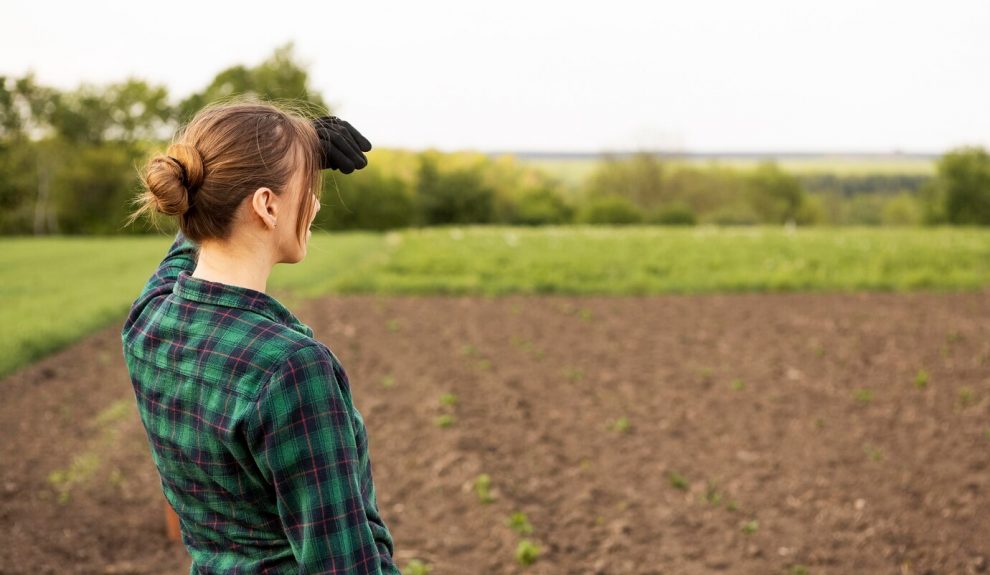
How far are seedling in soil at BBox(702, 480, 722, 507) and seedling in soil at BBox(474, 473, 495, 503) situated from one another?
4.31 feet

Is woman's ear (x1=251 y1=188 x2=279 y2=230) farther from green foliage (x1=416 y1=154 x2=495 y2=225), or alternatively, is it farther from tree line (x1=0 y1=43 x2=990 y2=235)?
green foliage (x1=416 y1=154 x2=495 y2=225)

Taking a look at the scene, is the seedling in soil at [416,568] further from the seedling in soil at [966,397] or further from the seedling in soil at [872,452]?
the seedling in soil at [966,397]

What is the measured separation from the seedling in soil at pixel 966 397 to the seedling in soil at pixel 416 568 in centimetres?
476

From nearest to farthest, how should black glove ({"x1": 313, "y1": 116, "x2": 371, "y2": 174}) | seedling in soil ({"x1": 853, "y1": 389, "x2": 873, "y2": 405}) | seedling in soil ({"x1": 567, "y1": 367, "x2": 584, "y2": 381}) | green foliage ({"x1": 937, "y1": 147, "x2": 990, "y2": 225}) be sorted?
black glove ({"x1": 313, "y1": 116, "x2": 371, "y2": 174}) < seedling in soil ({"x1": 853, "y1": 389, "x2": 873, "y2": 405}) < seedling in soil ({"x1": 567, "y1": 367, "x2": 584, "y2": 381}) < green foliage ({"x1": 937, "y1": 147, "x2": 990, "y2": 225})

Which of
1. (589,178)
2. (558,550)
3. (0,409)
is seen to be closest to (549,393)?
(558,550)

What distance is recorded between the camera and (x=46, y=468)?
6.24 metres

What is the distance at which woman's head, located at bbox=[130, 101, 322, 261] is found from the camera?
1.47 meters

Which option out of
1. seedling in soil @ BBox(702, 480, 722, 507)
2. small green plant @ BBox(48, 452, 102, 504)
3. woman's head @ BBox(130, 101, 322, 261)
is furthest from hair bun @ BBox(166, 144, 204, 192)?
small green plant @ BBox(48, 452, 102, 504)

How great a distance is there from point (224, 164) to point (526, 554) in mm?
3488

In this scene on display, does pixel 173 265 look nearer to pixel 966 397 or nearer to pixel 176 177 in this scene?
pixel 176 177

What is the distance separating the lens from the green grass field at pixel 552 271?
13.3 m

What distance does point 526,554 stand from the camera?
14.9ft

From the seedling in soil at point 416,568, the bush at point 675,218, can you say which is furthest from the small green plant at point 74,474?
the bush at point 675,218

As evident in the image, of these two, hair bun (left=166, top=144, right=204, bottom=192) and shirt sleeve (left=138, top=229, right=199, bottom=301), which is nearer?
hair bun (left=166, top=144, right=204, bottom=192)
